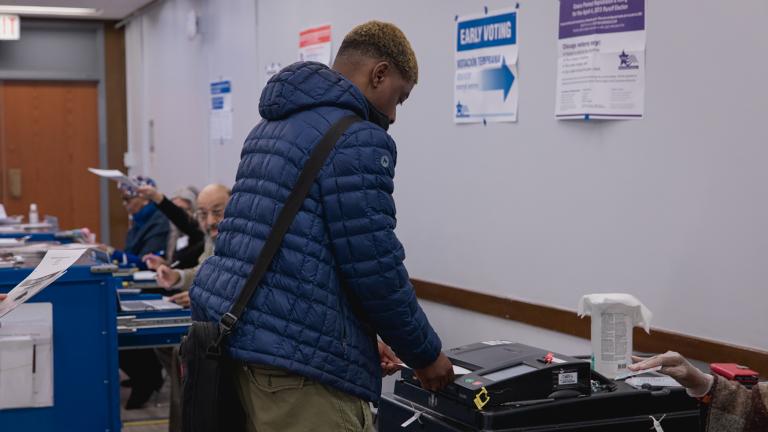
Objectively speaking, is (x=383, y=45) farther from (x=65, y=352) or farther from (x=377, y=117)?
(x=65, y=352)

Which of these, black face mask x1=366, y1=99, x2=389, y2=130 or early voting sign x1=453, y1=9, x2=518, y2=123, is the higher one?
early voting sign x1=453, y1=9, x2=518, y2=123

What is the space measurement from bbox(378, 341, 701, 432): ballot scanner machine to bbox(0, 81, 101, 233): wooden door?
8603mm

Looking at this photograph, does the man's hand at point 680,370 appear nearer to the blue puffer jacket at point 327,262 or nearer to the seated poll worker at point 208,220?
the blue puffer jacket at point 327,262

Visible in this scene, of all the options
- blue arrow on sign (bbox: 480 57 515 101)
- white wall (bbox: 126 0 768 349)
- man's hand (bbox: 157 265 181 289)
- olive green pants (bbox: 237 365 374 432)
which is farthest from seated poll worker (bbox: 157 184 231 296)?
olive green pants (bbox: 237 365 374 432)

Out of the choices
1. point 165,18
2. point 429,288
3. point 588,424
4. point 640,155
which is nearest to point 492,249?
point 429,288

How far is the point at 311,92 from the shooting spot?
2088 mm

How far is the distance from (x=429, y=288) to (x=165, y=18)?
5.48 meters

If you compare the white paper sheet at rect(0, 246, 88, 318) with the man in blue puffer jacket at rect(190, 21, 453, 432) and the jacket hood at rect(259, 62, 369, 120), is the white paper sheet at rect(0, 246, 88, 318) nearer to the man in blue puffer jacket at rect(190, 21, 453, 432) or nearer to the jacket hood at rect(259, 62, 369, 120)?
the man in blue puffer jacket at rect(190, 21, 453, 432)

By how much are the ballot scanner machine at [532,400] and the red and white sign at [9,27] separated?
27.1 feet

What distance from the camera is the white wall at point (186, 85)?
6.66 m

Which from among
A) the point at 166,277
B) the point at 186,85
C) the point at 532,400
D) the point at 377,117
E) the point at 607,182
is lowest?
the point at 166,277

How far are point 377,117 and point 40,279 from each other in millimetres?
970

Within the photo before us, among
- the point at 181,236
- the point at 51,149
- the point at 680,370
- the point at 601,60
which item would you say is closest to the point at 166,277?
the point at 181,236

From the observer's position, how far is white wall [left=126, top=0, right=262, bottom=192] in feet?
21.9
